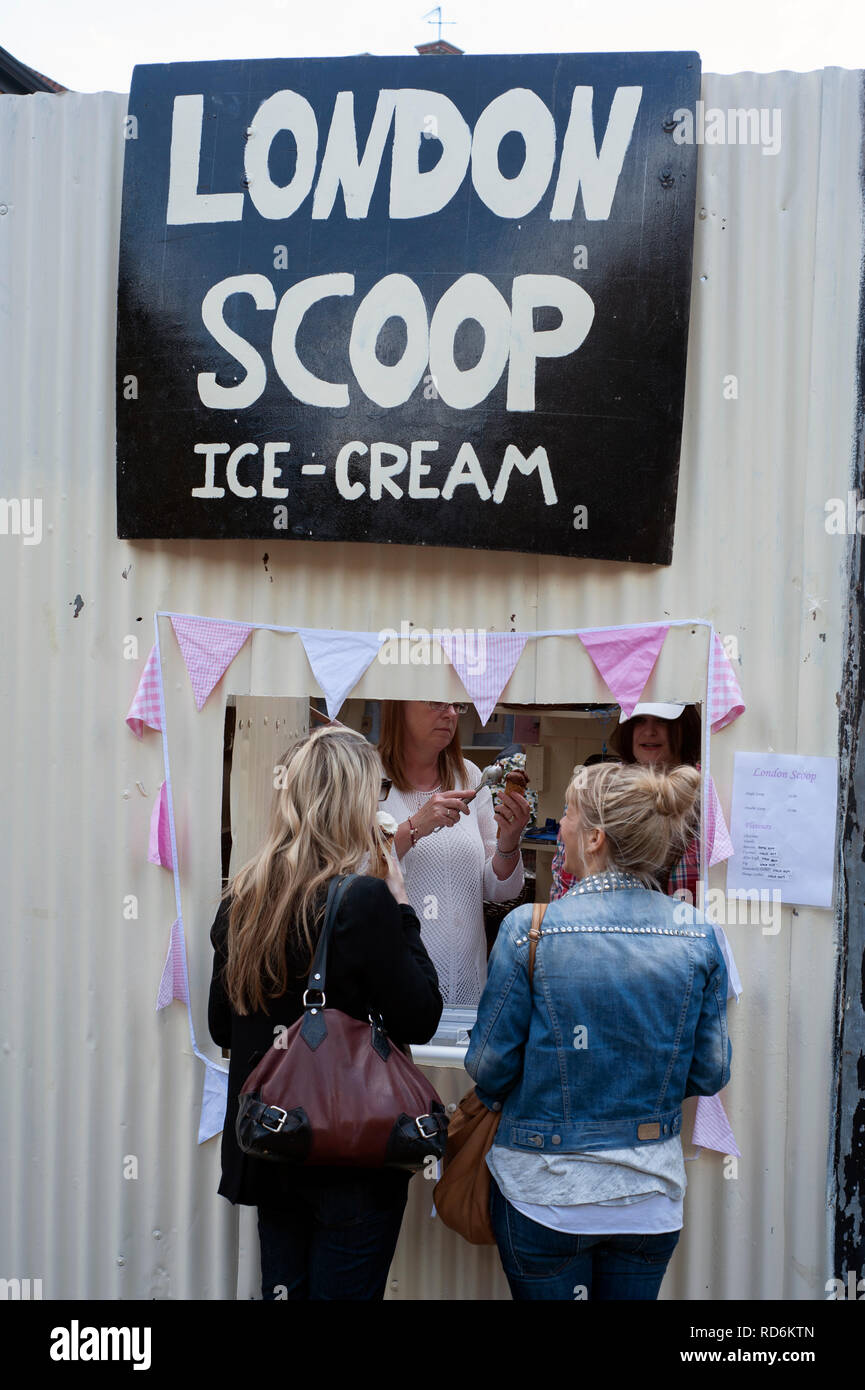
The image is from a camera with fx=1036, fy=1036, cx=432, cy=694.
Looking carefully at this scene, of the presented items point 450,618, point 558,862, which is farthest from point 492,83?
point 558,862

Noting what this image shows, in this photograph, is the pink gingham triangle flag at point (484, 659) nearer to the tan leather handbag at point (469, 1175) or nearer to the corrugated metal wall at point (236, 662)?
the corrugated metal wall at point (236, 662)

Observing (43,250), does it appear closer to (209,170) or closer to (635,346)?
(209,170)

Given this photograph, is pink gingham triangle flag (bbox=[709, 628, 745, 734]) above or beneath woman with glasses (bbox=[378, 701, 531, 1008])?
above

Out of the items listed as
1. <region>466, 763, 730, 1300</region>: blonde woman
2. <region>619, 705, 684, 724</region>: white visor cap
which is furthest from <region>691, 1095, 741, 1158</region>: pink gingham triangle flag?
<region>619, 705, 684, 724</region>: white visor cap

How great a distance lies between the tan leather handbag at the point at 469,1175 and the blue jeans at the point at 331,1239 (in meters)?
0.16

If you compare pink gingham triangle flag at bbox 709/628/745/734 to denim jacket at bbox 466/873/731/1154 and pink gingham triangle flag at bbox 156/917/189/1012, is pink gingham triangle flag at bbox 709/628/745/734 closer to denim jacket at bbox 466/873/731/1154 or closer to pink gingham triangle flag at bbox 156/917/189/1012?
denim jacket at bbox 466/873/731/1154

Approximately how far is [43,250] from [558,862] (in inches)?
99.0

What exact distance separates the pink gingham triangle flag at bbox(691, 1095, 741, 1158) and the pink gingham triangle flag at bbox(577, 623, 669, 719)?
1136 mm

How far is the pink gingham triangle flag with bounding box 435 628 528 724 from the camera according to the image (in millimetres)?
3057

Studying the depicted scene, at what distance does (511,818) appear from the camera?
3340mm

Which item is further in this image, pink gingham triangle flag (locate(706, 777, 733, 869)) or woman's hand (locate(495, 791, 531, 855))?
woman's hand (locate(495, 791, 531, 855))

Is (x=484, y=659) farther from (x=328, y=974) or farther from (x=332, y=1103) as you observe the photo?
(x=332, y=1103)

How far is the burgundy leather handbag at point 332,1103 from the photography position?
2.29 metres

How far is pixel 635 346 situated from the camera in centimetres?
292
